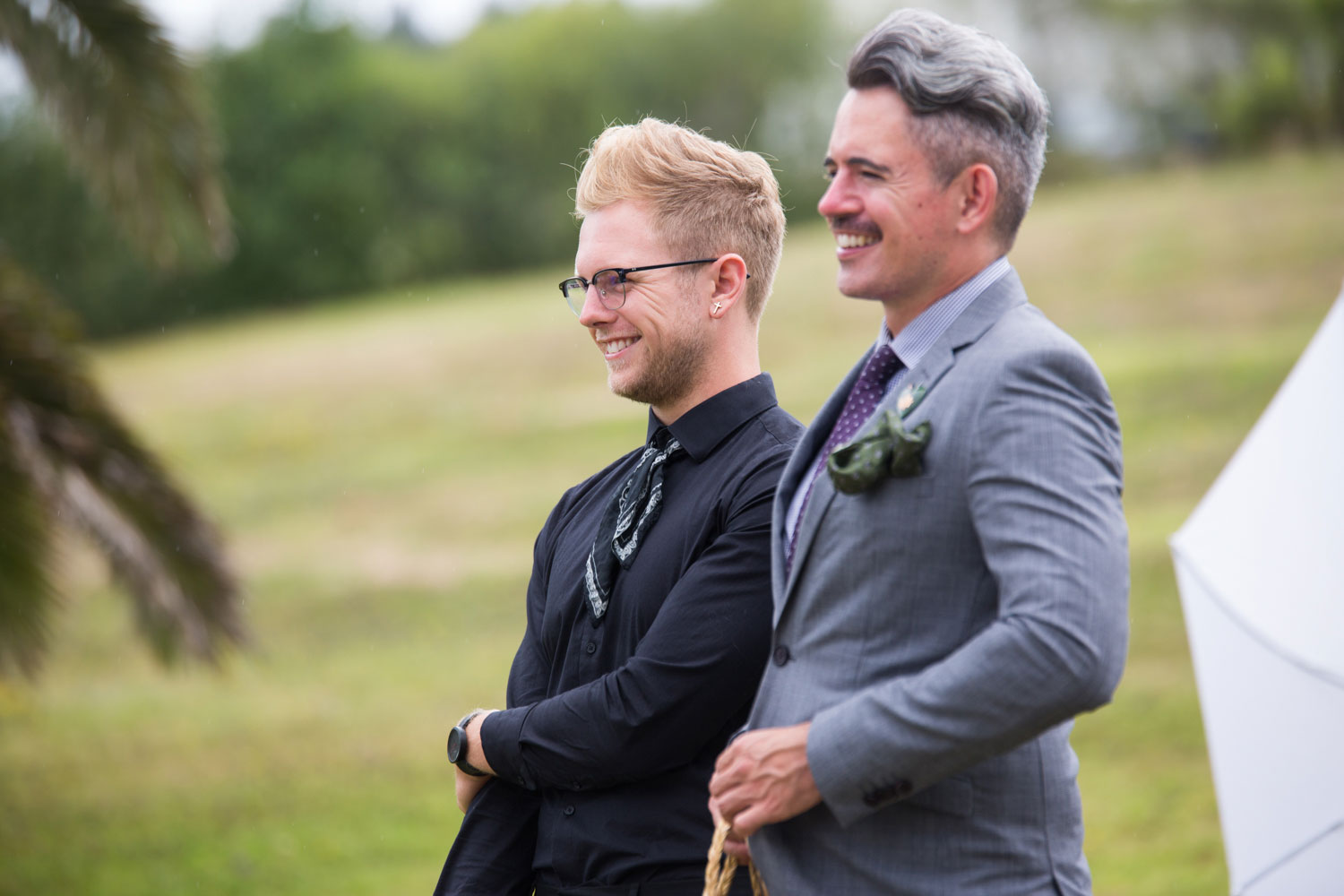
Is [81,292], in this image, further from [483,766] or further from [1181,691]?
[483,766]

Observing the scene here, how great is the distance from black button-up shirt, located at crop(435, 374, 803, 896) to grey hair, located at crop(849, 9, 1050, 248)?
0.67 metres

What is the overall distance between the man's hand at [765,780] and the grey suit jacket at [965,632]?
0.11 feet

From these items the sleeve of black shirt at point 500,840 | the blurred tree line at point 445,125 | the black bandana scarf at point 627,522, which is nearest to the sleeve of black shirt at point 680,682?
the black bandana scarf at point 627,522

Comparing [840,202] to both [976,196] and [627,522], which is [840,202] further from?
[627,522]

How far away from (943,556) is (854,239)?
46 centimetres

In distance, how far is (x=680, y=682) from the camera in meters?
2.10

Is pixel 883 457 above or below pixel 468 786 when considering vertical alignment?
above

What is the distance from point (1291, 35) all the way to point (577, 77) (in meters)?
16.1

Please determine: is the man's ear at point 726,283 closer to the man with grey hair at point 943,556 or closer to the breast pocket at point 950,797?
the man with grey hair at point 943,556

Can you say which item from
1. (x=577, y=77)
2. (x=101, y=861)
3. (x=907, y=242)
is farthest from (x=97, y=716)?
(x=577, y=77)

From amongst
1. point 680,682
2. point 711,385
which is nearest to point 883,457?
point 680,682

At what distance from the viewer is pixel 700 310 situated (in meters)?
2.34

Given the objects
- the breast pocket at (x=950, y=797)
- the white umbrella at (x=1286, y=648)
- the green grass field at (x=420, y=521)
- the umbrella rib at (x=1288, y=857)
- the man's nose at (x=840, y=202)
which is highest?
the man's nose at (x=840, y=202)

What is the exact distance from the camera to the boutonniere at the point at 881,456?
5.63 feet
